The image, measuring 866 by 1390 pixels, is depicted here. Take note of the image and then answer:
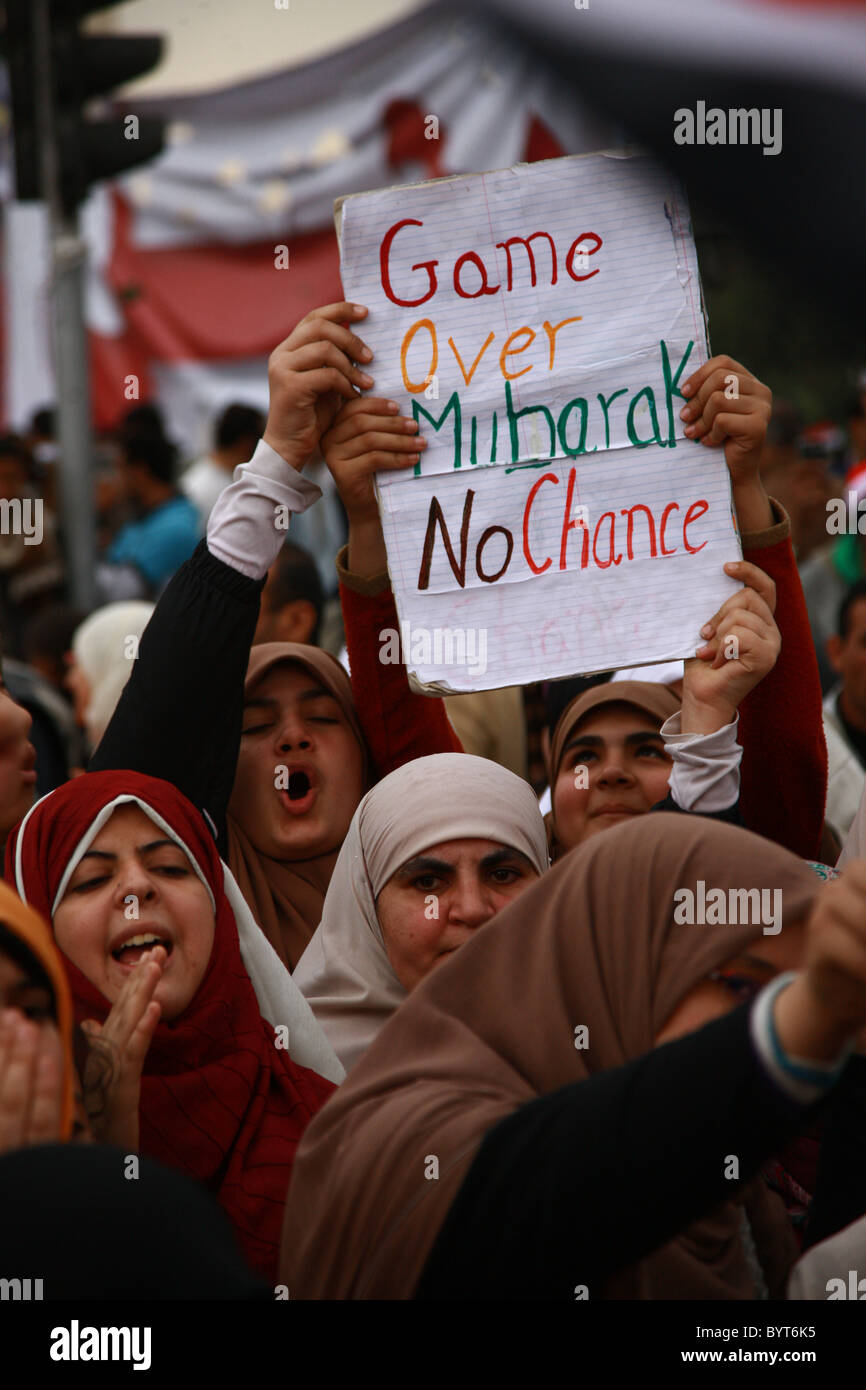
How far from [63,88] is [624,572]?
3.64 metres

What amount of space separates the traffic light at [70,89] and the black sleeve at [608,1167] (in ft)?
13.9

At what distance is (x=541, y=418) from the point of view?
256 cm

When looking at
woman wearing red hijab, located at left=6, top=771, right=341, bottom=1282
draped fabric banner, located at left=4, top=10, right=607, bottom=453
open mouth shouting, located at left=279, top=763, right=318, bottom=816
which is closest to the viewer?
woman wearing red hijab, located at left=6, top=771, right=341, bottom=1282

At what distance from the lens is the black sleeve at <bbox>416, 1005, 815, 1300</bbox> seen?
1510 mm

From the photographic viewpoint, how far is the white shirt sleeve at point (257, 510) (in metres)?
2.67

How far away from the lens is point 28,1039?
1686mm

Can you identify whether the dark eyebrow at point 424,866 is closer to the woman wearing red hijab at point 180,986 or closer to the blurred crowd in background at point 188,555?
the woman wearing red hijab at point 180,986

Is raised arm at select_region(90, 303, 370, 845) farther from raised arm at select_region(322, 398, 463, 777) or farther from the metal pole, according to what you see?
the metal pole

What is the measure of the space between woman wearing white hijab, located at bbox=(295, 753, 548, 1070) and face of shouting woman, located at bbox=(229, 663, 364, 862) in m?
0.36

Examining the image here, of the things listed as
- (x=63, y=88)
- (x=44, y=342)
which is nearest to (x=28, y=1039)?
(x=63, y=88)

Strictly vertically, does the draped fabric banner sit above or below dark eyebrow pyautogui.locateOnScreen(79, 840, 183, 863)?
above
